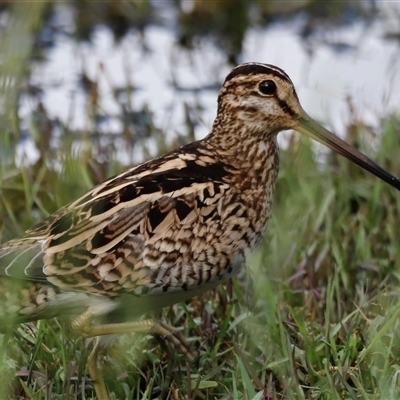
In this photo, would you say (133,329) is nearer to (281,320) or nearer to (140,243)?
(140,243)

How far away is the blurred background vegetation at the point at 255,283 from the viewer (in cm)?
373

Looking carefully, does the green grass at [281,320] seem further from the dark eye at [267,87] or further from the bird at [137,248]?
the dark eye at [267,87]

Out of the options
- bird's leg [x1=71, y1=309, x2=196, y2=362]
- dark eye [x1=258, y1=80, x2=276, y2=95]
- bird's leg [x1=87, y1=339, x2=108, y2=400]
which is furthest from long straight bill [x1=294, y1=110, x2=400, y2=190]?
bird's leg [x1=87, y1=339, x2=108, y2=400]

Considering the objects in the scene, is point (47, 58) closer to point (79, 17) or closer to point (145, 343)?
point (79, 17)

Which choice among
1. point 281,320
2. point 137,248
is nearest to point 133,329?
point 137,248

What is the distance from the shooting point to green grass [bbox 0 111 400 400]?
3.76 m

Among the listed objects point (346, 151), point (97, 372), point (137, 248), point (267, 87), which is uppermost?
point (267, 87)


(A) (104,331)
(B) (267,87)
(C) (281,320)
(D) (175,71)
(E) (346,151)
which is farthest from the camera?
(D) (175,71)

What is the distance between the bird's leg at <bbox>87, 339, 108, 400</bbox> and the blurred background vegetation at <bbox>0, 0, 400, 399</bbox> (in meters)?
0.05

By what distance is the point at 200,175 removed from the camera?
4.00 m

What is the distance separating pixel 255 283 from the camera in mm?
4379

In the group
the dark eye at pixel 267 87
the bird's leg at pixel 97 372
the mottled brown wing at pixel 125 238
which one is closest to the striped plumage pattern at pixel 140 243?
the mottled brown wing at pixel 125 238

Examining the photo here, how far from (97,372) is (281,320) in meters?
0.63

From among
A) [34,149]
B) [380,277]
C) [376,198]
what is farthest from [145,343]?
[34,149]
